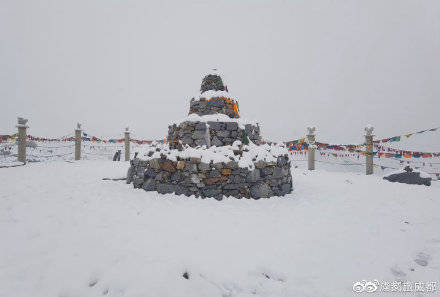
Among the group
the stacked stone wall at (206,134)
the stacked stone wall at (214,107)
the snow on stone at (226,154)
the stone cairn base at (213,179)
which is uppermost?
the stacked stone wall at (214,107)

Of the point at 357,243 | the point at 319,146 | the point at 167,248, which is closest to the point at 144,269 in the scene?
the point at 167,248

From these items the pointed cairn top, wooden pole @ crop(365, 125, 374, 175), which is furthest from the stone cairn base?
wooden pole @ crop(365, 125, 374, 175)

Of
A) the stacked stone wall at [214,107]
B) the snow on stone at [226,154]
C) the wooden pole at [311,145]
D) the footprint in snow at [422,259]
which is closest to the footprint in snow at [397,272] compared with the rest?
the footprint in snow at [422,259]

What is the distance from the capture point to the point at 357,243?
109 inches

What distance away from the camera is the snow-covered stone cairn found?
16.0 feet

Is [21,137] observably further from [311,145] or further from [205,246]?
[311,145]

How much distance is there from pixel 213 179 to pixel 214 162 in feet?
1.44

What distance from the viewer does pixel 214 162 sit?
4.85 m

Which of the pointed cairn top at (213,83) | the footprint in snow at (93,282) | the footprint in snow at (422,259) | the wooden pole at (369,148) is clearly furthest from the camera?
the wooden pole at (369,148)

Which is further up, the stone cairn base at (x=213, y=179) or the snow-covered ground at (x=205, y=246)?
the stone cairn base at (x=213, y=179)

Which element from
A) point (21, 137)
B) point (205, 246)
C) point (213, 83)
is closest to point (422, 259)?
point (205, 246)

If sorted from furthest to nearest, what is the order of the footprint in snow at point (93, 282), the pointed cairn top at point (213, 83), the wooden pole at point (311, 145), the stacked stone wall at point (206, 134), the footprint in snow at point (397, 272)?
the wooden pole at point (311, 145), the pointed cairn top at point (213, 83), the stacked stone wall at point (206, 134), the footprint in snow at point (397, 272), the footprint in snow at point (93, 282)

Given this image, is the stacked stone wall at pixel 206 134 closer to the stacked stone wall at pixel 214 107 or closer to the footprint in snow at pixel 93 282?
the stacked stone wall at pixel 214 107

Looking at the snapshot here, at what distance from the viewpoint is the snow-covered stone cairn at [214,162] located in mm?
4879
